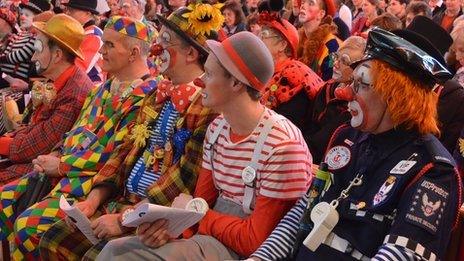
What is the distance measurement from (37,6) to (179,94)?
4.53 metres

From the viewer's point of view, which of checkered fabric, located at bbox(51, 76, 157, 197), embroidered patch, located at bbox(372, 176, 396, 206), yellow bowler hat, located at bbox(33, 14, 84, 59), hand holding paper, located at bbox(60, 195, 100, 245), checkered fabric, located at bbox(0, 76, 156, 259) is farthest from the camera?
yellow bowler hat, located at bbox(33, 14, 84, 59)

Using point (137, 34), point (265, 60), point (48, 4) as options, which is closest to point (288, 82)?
point (137, 34)

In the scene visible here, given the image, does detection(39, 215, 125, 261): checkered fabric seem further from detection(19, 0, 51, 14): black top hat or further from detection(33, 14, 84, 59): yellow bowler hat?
detection(19, 0, 51, 14): black top hat

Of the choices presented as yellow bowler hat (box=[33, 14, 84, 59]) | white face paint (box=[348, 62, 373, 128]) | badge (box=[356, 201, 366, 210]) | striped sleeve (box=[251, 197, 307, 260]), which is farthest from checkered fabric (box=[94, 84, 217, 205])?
yellow bowler hat (box=[33, 14, 84, 59])

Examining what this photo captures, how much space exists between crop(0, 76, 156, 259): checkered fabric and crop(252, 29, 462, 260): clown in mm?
1629

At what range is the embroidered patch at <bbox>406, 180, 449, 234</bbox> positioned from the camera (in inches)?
85.4

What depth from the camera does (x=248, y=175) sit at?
2756 mm

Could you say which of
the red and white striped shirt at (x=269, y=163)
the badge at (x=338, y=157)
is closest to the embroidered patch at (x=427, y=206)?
the badge at (x=338, y=157)

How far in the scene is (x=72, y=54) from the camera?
449 cm

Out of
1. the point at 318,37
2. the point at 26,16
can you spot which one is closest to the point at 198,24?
the point at 318,37

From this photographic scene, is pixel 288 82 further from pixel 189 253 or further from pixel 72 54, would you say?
pixel 189 253

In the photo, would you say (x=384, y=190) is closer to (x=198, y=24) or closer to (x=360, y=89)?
(x=360, y=89)

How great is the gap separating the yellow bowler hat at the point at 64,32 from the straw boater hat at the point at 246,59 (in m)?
Result: 1.90

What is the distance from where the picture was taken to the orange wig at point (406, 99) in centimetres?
234
